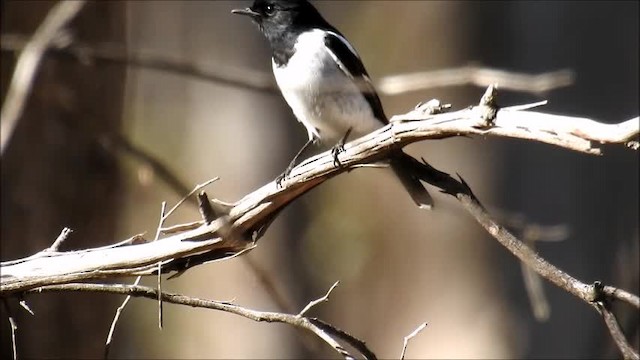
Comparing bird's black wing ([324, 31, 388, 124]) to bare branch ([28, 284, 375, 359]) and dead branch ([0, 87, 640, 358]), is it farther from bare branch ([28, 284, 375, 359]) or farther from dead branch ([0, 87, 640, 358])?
bare branch ([28, 284, 375, 359])

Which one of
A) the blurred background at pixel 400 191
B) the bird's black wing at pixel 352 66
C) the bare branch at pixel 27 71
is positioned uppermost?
the blurred background at pixel 400 191

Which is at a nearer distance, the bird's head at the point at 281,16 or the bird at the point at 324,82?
the bird at the point at 324,82

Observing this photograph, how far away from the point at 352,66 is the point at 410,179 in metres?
0.83

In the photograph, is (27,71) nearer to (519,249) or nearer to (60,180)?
(60,180)

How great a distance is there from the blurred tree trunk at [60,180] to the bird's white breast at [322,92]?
62cm

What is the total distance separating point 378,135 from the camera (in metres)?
1.74

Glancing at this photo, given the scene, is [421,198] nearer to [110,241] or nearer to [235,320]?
[110,241]

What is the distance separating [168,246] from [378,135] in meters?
0.49

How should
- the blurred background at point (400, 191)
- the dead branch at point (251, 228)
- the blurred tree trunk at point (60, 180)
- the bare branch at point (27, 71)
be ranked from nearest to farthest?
the dead branch at point (251, 228) < the bare branch at point (27, 71) < the blurred tree trunk at point (60, 180) < the blurred background at point (400, 191)

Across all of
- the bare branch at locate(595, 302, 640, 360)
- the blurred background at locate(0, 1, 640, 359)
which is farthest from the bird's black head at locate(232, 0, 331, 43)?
the bare branch at locate(595, 302, 640, 360)

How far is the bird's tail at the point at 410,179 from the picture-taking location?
189cm

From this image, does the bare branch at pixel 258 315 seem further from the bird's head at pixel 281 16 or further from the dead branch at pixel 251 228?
the bird's head at pixel 281 16

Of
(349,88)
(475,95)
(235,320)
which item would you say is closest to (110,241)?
(349,88)

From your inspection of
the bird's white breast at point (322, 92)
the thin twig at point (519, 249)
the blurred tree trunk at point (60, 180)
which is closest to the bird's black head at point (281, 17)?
the bird's white breast at point (322, 92)
